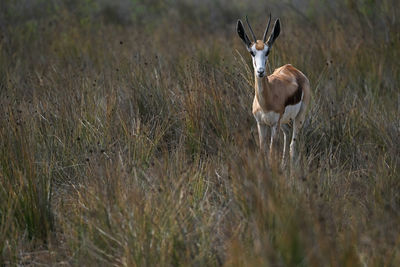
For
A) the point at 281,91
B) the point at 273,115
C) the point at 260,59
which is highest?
the point at 260,59

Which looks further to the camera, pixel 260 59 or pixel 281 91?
pixel 281 91

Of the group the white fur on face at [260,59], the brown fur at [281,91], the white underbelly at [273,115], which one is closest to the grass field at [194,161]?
the white underbelly at [273,115]

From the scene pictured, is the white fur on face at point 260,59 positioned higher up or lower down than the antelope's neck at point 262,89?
higher up

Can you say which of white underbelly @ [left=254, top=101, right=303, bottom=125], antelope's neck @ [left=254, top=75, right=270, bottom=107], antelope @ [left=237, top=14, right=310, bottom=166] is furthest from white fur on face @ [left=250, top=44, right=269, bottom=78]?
white underbelly @ [left=254, top=101, right=303, bottom=125]

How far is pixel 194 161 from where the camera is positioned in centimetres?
458

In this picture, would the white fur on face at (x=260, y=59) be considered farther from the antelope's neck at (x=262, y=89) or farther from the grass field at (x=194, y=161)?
the grass field at (x=194, y=161)

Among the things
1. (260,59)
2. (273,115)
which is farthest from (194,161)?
(260,59)

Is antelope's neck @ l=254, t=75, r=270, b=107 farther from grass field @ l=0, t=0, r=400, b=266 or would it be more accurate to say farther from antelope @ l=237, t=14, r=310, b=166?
grass field @ l=0, t=0, r=400, b=266

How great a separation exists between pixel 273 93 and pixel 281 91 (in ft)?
0.36

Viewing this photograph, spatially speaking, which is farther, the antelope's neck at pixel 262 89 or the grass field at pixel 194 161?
Result: the antelope's neck at pixel 262 89

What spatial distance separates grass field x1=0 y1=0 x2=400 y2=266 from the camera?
3.12 meters

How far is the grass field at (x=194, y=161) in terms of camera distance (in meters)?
3.12

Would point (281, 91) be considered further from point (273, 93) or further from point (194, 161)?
point (194, 161)

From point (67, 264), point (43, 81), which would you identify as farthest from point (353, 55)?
point (67, 264)
